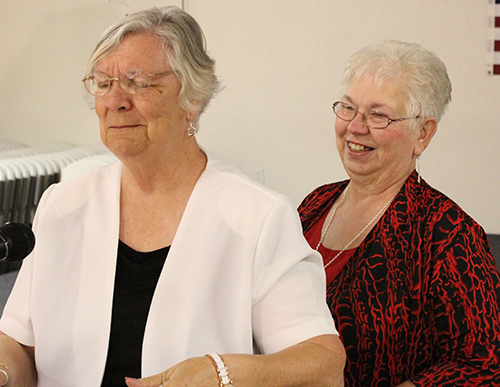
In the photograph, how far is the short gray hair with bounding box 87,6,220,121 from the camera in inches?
64.7

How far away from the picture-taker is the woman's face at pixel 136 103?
1.62 meters

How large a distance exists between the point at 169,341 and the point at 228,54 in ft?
12.3

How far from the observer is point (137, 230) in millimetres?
1720

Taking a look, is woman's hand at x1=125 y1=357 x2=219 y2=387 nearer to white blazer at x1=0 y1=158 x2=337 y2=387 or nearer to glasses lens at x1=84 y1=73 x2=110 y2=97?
white blazer at x1=0 y1=158 x2=337 y2=387

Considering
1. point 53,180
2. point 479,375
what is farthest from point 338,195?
point 53,180

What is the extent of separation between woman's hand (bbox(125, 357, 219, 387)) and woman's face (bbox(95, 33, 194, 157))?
2.01 ft

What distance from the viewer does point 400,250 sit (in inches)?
80.6

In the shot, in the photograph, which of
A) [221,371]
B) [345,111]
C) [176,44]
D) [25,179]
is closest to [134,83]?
[176,44]

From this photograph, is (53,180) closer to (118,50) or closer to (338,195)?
Result: (338,195)

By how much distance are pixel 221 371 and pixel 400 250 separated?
37.0 inches

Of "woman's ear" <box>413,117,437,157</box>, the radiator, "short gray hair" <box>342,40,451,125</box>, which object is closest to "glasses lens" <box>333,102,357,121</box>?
"short gray hair" <box>342,40,451,125</box>

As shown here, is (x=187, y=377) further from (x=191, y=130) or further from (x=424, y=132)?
(x=424, y=132)

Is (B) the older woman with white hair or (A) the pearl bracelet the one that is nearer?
(A) the pearl bracelet

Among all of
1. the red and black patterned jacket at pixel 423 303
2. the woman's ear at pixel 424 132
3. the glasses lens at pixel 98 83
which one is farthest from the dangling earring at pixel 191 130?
the woman's ear at pixel 424 132
